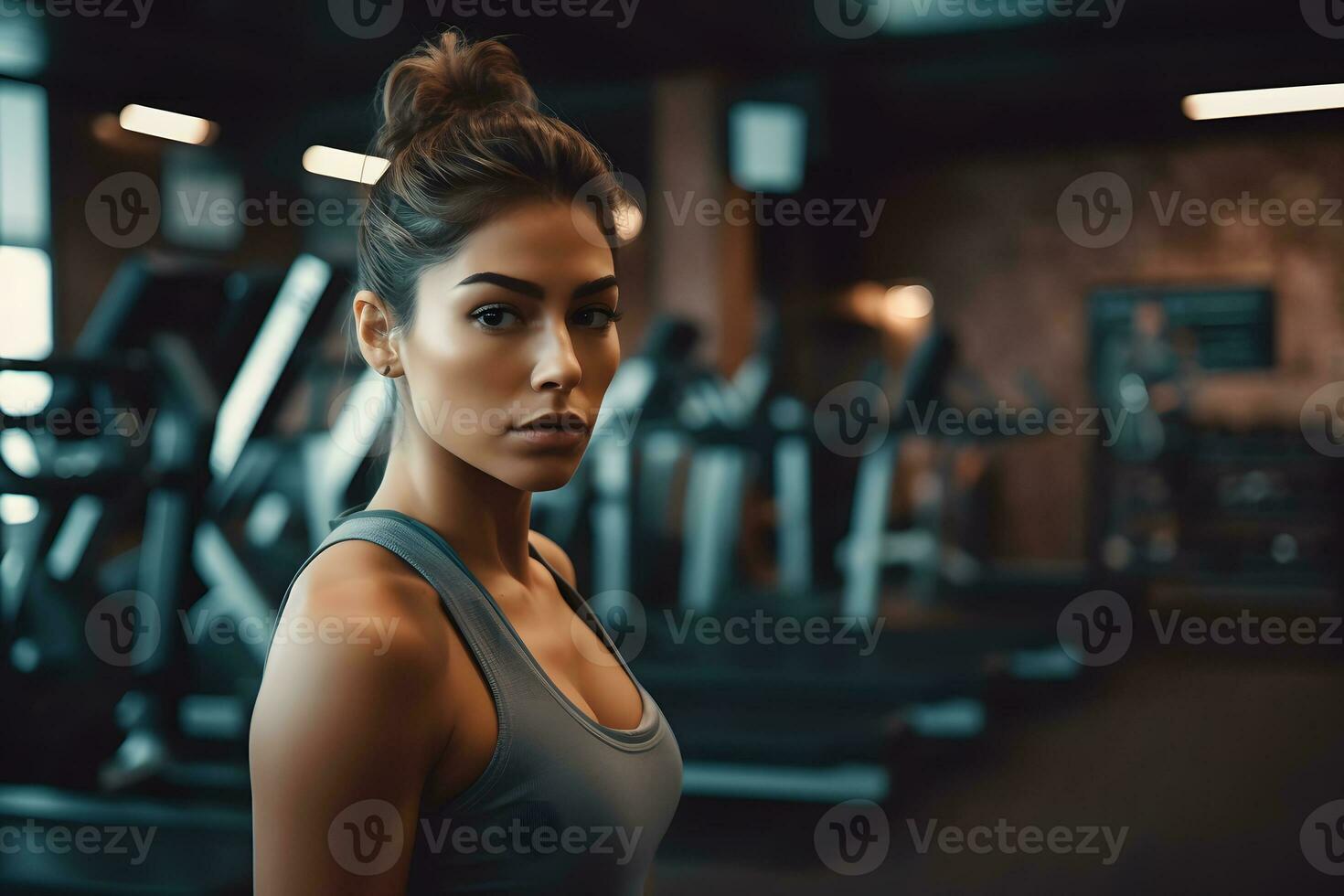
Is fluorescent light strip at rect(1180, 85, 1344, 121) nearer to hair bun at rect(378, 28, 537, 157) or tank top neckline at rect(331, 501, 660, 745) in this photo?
hair bun at rect(378, 28, 537, 157)

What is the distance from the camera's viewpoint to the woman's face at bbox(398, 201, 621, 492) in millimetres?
935

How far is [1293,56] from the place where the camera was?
726 cm

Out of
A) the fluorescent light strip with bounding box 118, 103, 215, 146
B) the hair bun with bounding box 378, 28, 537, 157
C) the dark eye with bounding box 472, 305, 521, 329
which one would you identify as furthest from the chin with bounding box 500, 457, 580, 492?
the fluorescent light strip with bounding box 118, 103, 215, 146

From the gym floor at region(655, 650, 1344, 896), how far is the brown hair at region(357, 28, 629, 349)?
2.31 m

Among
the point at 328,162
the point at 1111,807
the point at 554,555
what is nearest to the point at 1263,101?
the point at 1111,807

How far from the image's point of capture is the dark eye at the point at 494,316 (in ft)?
3.08

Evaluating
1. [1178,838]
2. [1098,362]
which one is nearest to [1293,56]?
[1098,362]

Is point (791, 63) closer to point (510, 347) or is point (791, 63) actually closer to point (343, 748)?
point (510, 347)

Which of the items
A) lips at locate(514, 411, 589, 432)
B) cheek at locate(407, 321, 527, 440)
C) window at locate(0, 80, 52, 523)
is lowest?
lips at locate(514, 411, 589, 432)

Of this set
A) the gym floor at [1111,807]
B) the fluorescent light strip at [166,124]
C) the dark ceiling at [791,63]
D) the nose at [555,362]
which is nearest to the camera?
the nose at [555,362]

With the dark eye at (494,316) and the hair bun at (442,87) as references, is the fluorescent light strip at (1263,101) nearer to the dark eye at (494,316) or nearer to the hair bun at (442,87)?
the hair bun at (442,87)

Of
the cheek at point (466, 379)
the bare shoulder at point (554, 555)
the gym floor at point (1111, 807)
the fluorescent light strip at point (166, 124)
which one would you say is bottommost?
the gym floor at point (1111, 807)

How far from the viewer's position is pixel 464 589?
93 centimetres

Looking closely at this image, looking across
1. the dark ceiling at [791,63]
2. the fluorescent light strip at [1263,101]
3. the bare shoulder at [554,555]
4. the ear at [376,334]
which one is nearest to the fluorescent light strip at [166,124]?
the dark ceiling at [791,63]
